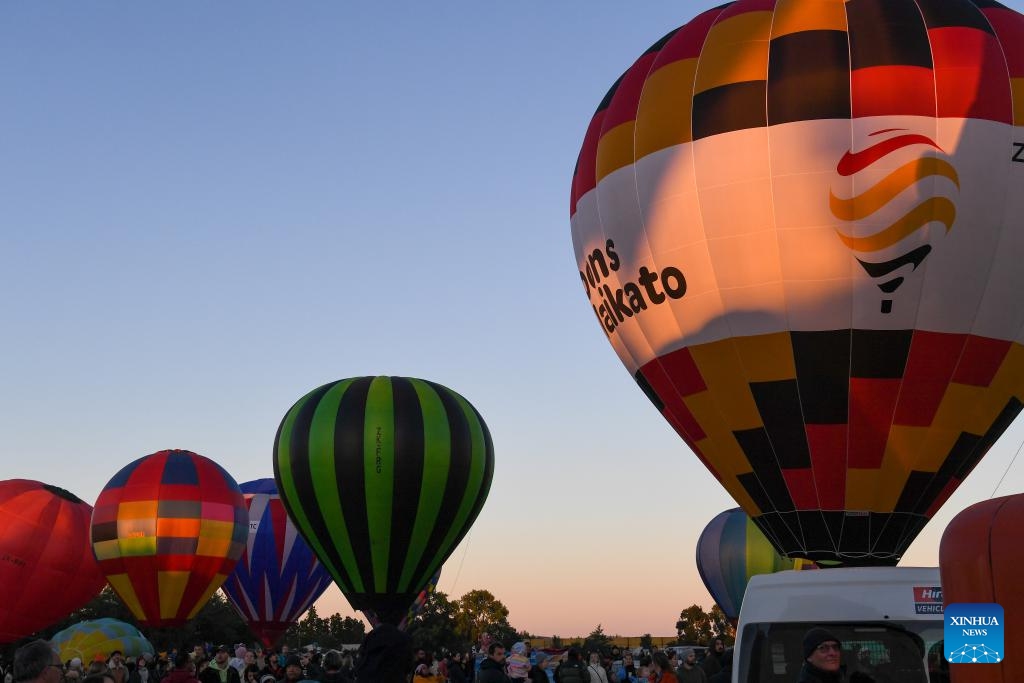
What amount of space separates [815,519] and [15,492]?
70.7 ft

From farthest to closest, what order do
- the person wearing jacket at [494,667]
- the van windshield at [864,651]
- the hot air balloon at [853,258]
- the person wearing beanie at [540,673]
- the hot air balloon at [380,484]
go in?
the hot air balloon at [380,484] → the hot air balloon at [853,258] → the person wearing beanie at [540,673] → the person wearing jacket at [494,667] → the van windshield at [864,651]

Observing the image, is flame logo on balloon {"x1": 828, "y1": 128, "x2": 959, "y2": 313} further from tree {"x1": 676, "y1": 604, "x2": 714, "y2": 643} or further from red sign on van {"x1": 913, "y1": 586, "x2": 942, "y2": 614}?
tree {"x1": 676, "y1": 604, "x2": 714, "y2": 643}

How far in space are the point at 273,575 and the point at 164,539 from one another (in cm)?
536

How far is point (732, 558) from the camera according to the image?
110 feet

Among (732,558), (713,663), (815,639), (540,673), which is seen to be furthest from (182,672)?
(732,558)

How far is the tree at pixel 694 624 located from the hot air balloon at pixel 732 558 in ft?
131

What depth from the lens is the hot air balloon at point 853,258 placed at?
475 inches

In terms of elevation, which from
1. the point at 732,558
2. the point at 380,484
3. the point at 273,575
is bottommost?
the point at 273,575

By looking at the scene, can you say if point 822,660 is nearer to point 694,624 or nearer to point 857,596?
point 857,596

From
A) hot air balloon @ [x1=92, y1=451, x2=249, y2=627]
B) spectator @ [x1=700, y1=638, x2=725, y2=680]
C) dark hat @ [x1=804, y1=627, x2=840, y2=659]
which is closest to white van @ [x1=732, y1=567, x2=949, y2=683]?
dark hat @ [x1=804, y1=627, x2=840, y2=659]

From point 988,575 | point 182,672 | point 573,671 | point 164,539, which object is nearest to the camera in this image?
point 988,575

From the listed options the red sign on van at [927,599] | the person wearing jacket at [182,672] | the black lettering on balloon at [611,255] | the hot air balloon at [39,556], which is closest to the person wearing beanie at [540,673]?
the black lettering on balloon at [611,255]

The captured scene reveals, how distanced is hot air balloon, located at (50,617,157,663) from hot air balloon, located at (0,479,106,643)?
2.10 feet

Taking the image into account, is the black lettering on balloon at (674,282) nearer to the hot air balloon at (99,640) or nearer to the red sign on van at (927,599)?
the red sign on van at (927,599)
